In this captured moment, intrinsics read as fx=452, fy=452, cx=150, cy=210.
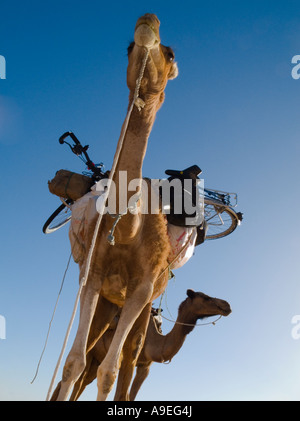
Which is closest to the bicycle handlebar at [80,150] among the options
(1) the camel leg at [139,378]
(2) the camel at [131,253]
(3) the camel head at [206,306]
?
(2) the camel at [131,253]

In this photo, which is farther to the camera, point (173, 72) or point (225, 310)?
point (225, 310)

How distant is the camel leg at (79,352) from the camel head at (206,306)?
478 centimetres

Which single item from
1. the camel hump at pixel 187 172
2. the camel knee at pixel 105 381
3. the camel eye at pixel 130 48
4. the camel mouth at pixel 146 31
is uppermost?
the camel hump at pixel 187 172

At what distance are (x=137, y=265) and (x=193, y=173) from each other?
1940 mm

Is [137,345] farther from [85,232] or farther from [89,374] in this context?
[89,374]

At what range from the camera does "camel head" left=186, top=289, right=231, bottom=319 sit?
368 inches

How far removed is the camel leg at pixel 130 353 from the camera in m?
6.08

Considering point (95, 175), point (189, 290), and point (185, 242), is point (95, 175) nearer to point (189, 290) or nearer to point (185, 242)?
point (185, 242)

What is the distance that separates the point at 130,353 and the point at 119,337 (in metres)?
1.27

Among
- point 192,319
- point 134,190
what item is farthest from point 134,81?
point 192,319

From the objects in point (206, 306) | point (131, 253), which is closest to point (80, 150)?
point (131, 253)

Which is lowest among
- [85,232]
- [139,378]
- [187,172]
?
[139,378]

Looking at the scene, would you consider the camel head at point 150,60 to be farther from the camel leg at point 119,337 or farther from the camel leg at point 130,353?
the camel leg at point 130,353

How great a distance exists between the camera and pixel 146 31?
13.0 feet
